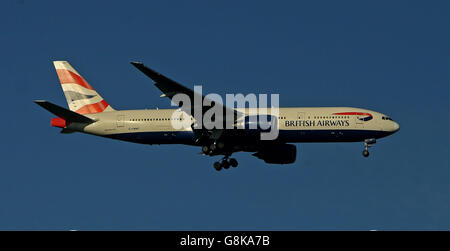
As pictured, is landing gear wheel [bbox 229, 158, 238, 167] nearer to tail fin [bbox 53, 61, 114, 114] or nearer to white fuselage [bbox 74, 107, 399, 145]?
white fuselage [bbox 74, 107, 399, 145]

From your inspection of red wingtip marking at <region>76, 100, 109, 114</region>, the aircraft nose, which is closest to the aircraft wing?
red wingtip marking at <region>76, 100, 109, 114</region>

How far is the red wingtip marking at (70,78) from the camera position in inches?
2933

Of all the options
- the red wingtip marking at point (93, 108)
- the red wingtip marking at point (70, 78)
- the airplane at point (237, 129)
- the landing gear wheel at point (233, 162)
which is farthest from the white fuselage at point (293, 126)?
the red wingtip marking at point (70, 78)

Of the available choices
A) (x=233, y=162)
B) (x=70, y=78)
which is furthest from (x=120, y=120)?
(x=233, y=162)

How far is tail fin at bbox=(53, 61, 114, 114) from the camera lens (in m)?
72.6

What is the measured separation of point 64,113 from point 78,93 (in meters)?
6.37

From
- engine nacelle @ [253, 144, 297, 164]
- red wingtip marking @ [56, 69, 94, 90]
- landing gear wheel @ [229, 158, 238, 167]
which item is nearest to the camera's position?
landing gear wheel @ [229, 158, 238, 167]

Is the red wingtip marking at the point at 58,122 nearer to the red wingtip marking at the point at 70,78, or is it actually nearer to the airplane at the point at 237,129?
the airplane at the point at 237,129

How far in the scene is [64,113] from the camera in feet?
222

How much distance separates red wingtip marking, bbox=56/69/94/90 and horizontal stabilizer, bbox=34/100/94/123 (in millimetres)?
5785

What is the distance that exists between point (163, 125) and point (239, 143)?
22.2 feet

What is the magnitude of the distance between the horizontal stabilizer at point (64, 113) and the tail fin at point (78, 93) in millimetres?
2885

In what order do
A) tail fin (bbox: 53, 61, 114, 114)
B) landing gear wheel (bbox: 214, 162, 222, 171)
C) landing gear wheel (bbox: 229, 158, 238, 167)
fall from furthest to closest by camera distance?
tail fin (bbox: 53, 61, 114, 114), landing gear wheel (bbox: 229, 158, 238, 167), landing gear wheel (bbox: 214, 162, 222, 171)
